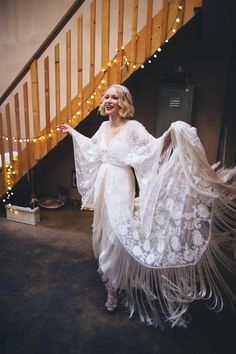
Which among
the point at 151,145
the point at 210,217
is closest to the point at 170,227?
the point at 210,217

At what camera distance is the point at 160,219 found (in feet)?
5.33

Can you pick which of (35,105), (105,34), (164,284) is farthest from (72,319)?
(105,34)

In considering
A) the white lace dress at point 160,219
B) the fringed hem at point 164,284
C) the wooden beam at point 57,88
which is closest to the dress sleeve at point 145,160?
the white lace dress at point 160,219

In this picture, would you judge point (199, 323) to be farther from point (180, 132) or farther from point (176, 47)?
point (176, 47)

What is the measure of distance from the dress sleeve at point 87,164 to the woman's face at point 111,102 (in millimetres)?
363

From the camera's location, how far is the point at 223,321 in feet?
5.78

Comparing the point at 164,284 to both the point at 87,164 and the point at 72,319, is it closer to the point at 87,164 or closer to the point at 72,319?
the point at 72,319

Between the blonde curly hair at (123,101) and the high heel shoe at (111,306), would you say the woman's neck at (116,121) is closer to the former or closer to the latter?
the blonde curly hair at (123,101)

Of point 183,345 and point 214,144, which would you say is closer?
point 183,345

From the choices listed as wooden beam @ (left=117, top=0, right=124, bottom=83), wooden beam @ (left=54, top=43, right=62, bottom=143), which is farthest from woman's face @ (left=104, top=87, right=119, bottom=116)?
wooden beam @ (left=54, top=43, right=62, bottom=143)

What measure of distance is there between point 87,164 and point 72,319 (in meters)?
1.20

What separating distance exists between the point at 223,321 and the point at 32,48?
4.13 metres

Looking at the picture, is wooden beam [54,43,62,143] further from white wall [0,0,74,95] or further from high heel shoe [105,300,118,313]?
high heel shoe [105,300,118,313]

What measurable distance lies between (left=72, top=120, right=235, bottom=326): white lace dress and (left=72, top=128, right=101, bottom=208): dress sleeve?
0.25m
